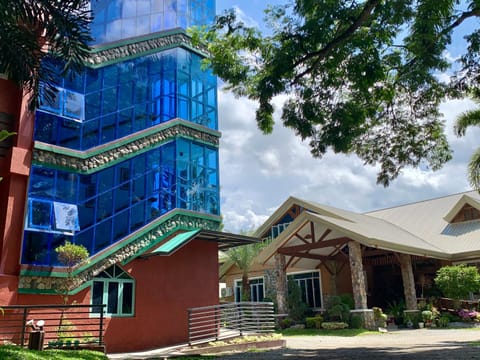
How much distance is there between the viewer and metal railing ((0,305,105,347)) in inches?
488

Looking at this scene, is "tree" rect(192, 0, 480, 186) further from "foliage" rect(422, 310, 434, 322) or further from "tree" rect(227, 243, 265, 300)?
"tree" rect(227, 243, 265, 300)

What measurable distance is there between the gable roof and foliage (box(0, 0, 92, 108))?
14.8m

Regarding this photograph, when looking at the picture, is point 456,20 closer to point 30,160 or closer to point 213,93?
point 213,93

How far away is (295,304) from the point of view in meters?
24.4

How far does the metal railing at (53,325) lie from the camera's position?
40.7ft

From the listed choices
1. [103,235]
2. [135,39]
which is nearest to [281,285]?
[103,235]

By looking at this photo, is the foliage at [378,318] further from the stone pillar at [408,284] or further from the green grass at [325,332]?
the stone pillar at [408,284]

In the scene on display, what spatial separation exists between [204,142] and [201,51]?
13.9 feet

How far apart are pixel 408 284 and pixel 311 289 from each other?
6.88 m

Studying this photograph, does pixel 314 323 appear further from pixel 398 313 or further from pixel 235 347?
pixel 235 347

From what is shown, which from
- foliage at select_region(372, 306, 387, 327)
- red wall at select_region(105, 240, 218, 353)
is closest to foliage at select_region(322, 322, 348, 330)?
foliage at select_region(372, 306, 387, 327)

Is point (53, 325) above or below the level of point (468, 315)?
above

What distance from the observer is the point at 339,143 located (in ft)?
42.8

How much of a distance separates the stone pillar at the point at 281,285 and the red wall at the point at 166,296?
595cm
